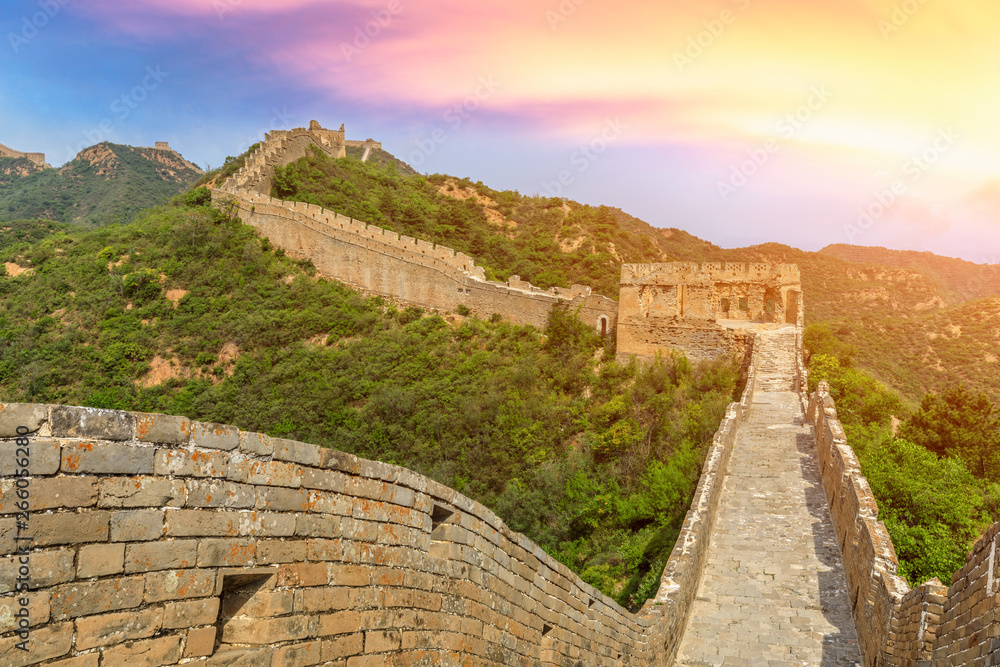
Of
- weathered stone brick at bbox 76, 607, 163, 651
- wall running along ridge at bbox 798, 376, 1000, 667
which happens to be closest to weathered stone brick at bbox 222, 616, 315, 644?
weathered stone brick at bbox 76, 607, 163, 651

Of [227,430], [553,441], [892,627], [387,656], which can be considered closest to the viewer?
[227,430]

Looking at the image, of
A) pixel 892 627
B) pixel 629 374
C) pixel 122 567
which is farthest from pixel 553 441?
pixel 122 567

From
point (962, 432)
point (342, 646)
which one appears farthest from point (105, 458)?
point (962, 432)

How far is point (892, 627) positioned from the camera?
657cm

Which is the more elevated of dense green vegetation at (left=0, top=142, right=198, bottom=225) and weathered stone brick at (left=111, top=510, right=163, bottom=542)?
dense green vegetation at (left=0, top=142, right=198, bottom=225)

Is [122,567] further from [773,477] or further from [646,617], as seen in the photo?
[773,477]

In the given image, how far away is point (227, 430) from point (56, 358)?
80.9 feet

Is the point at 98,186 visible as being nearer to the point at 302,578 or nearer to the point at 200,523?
the point at 302,578

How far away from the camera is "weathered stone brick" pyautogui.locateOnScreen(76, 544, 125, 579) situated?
2.29 meters

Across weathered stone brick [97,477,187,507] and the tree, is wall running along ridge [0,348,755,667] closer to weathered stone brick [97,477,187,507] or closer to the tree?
weathered stone brick [97,477,187,507]

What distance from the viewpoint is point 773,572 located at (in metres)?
9.56

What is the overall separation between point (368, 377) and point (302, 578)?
21219 millimetres

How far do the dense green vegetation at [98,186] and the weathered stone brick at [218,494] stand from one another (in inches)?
2049

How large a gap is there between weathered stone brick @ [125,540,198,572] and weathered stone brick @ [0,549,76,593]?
195mm
